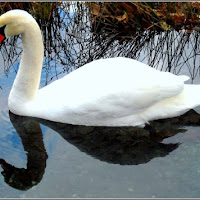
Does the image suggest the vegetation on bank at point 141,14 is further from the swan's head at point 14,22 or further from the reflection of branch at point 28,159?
the reflection of branch at point 28,159

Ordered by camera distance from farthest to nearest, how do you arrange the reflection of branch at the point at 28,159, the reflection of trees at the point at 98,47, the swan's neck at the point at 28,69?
1. the reflection of trees at the point at 98,47
2. the swan's neck at the point at 28,69
3. the reflection of branch at the point at 28,159

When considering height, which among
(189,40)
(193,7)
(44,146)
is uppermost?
(193,7)

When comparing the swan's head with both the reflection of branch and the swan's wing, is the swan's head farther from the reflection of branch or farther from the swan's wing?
the reflection of branch

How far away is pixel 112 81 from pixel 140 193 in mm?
1282

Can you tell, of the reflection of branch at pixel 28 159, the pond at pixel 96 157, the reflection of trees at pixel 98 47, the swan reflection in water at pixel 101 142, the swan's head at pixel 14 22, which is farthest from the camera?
the reflection of trees at pixel 98 47

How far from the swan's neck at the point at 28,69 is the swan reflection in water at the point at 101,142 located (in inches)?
9.5

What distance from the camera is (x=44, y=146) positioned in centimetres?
386

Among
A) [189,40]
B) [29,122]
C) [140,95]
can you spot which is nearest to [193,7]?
[189,40]

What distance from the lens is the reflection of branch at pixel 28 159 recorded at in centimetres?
329

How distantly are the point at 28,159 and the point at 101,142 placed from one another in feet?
2.48

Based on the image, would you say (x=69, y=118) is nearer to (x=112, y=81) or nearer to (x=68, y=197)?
(x=112, y=81)

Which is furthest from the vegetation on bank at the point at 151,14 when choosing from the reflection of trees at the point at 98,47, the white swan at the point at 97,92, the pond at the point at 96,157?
the white swan at the point at 97,92

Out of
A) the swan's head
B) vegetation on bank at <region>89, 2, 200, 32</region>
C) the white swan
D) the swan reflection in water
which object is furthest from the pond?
vegetation on bank at <region>89, 2, 200, 32</region>

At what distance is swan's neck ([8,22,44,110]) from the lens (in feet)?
13.1
